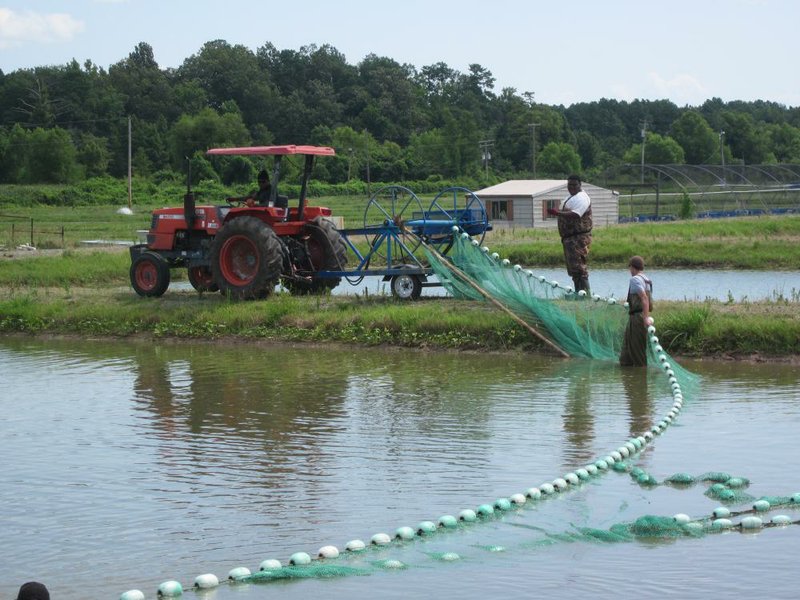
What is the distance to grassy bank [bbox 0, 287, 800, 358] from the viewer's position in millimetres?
14969

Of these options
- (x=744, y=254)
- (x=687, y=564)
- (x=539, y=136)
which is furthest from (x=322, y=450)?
(x=539, y=136)

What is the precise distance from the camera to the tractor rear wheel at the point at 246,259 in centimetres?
1872

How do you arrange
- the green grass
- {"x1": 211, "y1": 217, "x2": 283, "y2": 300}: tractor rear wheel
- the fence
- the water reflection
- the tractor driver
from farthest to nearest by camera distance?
1. the fence
2. the green grass
3. the tractor driver
4. {"x1": 211, "y1": 217, "x2": 283, "y2": 300}: tractor rear wheel
5. the water reflection

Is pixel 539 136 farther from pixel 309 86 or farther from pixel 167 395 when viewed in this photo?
pixel 167 395

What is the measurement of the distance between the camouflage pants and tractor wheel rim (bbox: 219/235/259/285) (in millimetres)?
5169

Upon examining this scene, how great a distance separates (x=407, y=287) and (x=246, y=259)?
270 cm

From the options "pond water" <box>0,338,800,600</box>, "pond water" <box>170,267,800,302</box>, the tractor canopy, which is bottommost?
"pond water" <box>0,338,800,600</box>

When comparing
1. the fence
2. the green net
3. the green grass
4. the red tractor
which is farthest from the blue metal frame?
the fence

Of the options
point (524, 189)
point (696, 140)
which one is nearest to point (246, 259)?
Result: point (524, 189)

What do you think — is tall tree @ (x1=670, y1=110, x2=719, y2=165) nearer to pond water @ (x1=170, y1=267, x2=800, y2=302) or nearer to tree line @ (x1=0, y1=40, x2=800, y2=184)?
tree line @ (x1=0, y1=40, x2=800, y2=184)

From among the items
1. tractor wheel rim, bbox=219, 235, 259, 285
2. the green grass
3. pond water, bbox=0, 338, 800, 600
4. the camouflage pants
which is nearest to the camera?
pond water, bbox=0, 338, 800, 600

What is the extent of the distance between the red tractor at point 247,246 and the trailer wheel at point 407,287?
124cm

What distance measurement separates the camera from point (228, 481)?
379 inches

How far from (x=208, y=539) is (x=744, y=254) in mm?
22892
